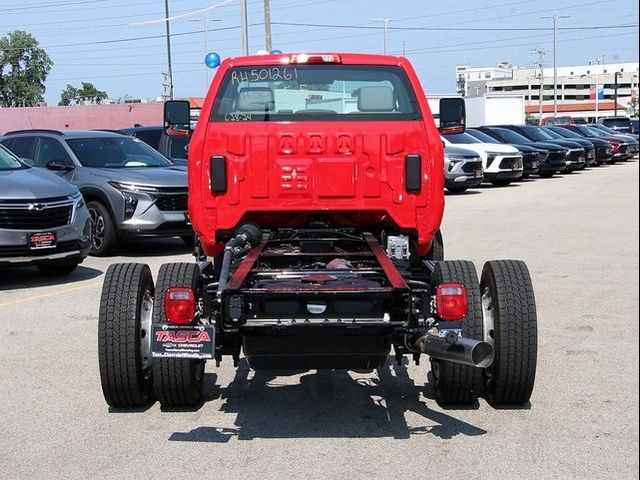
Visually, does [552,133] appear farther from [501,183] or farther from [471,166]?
[471,166]

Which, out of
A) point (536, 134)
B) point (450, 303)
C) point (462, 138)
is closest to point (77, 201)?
point (450, 303)

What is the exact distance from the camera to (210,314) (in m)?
5.61

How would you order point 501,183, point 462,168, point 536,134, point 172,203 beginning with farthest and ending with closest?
point 536,134, point 501,183, point 462,168, point 172,203

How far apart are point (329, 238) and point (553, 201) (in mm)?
15433

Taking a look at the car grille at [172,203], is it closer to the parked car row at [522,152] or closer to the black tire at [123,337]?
the black tire at [123,337]

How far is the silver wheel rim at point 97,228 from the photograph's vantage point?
1333 cm

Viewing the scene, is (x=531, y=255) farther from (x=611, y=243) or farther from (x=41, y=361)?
(x=41, y=361)

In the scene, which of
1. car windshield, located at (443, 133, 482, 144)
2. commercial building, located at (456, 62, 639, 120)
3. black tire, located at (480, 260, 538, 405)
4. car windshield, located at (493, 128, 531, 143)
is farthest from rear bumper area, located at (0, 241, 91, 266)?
commercial building, located at (456, 62, 639, 120)

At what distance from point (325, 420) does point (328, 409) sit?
0.23m

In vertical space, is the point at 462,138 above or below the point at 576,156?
above

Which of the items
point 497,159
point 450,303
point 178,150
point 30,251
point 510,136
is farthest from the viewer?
point 510,136

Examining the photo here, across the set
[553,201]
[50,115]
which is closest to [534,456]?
[553,201]

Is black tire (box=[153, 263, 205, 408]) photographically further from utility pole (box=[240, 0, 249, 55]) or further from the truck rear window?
utility pole (box=[240, 0, 249, 55])

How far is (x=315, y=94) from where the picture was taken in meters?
6.95
